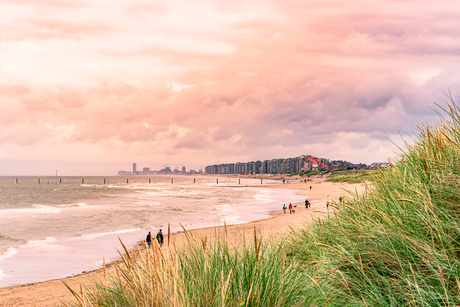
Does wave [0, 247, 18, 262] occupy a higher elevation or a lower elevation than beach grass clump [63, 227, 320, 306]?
lower

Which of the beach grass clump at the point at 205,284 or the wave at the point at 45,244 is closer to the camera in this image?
the beach grass clump at the point at 205,284

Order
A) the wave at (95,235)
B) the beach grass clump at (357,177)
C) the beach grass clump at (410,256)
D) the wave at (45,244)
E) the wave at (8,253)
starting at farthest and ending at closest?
the wave at (95,235) < the wave at (45,244) < the wave at (8,253) < the beach grass clump at (357,177) < the beach grass clump at (410,256)

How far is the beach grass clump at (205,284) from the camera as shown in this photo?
2.85m

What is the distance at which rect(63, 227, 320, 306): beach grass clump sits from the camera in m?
2.85

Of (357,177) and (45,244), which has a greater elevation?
(357,177)

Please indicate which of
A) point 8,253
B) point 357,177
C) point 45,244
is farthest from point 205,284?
point 45,244

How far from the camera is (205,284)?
3.02m

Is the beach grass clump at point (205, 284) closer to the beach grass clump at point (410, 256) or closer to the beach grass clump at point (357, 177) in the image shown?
the beach grass clump at point (410, 256)

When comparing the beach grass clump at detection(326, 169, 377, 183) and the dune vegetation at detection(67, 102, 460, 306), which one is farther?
the beach grass clump at detection(326, 169, 377, 183)

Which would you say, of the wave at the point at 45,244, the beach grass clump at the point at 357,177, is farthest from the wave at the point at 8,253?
the beach grass clump at the point at 357,177

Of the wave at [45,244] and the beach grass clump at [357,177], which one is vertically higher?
the beach grass clump at [357,177]

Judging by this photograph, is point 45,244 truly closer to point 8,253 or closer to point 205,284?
point 8,253

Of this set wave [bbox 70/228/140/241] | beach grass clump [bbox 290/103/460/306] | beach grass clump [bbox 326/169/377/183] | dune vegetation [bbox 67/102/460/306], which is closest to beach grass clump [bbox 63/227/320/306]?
dune vegetation [bbox 67/102/460/306]

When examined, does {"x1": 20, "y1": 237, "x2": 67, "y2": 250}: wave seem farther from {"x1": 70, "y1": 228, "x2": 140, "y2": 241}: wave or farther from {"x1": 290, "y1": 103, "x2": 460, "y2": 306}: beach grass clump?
{"x1": 290, "y1": 103, "x2": 460, "y2": 306}: beach grass clump
